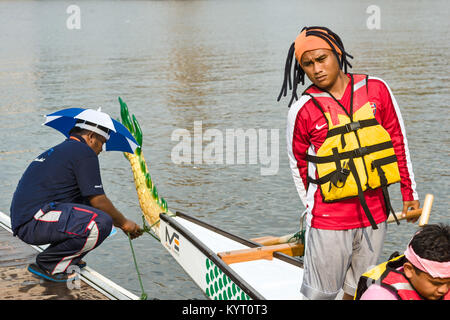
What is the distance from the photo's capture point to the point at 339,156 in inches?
154

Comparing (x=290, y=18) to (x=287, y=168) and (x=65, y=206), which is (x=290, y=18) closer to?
(x=287, y=168)

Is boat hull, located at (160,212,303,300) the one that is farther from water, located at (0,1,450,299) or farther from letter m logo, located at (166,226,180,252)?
water, located at (0,1,450,299)

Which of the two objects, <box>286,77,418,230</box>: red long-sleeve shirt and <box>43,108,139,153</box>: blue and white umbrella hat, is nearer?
<box>286,77,418,230</box>: red long-sleeve shirt

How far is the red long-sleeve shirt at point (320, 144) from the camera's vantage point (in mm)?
3938

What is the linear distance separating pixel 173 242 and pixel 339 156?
3.40 metres

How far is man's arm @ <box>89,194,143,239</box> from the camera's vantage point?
214 inches

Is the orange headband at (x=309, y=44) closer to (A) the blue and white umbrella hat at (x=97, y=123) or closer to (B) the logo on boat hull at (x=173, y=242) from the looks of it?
(A) the blue and white umbrella hat at (x=97, y=123)

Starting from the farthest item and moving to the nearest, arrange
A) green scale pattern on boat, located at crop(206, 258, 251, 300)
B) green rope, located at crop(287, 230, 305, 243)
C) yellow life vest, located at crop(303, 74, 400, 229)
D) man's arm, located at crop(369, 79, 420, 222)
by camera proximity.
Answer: green rope, located at crop(287, 230, 305, 243) → green scale pattern on boat, located at crop(206, 258, 251, 300) → man's arm, located at crop(369, 79, 420, 222) → yellow life vest, located at crop(303, 74, 400, 229)

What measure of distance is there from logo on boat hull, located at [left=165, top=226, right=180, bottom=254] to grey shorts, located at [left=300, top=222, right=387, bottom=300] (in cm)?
278

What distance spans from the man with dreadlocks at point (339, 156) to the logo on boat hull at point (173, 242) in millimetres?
2845

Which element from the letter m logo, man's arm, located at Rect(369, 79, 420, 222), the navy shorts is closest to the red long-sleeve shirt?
man's arm, located at Rect(369, 79, 420, 222)

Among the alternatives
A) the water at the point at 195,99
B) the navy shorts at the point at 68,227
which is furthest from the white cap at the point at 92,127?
the water at the point at 195,99
